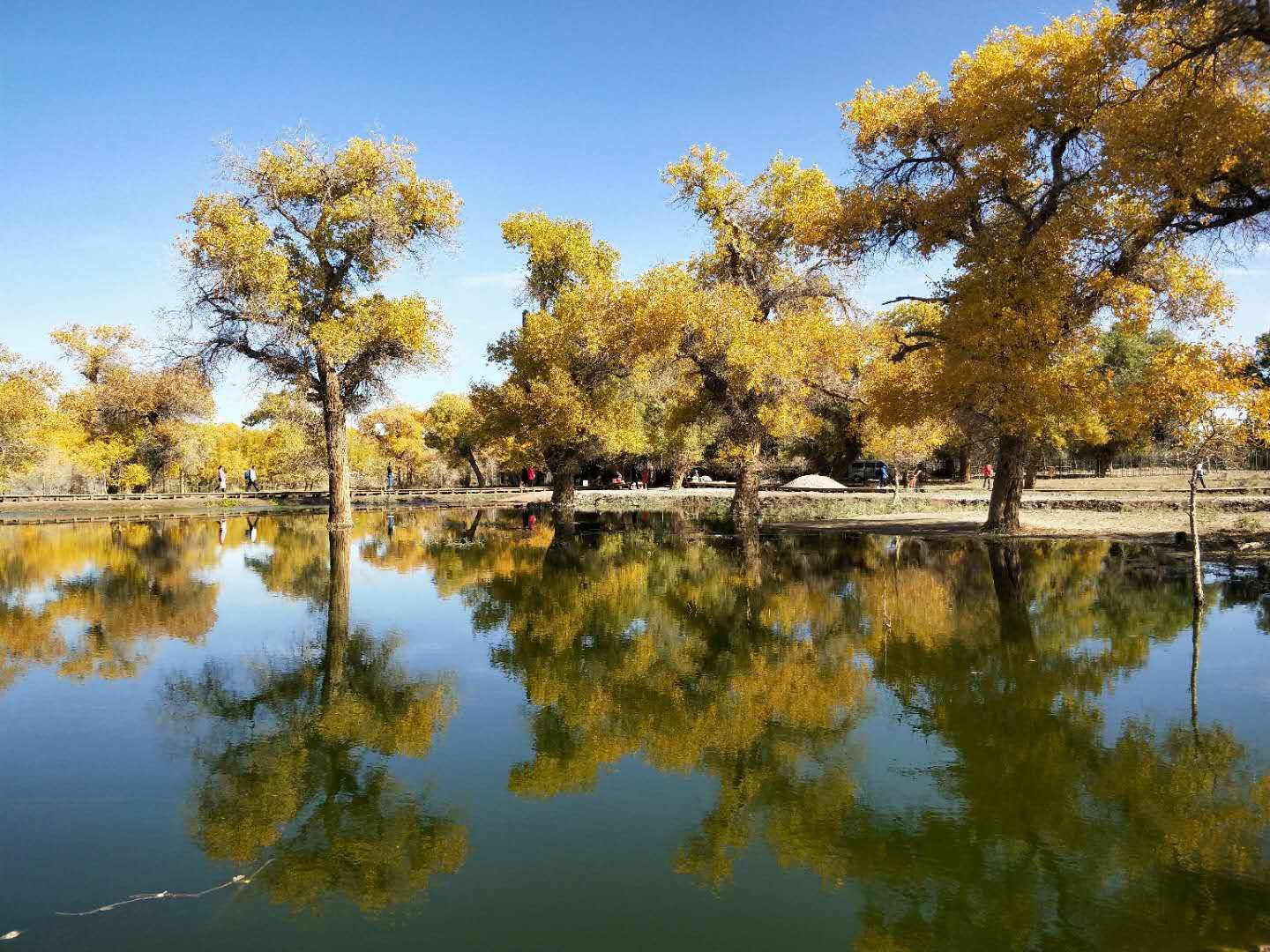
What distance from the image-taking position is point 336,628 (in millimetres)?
12539

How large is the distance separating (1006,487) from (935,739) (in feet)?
64.0

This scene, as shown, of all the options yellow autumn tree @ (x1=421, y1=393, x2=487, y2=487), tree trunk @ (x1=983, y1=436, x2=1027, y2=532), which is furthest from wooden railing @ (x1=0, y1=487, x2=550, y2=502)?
tree trunk @ (x1=983, y1=436, x2=1027, y2=532)

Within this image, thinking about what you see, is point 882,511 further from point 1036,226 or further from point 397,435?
point 397,435

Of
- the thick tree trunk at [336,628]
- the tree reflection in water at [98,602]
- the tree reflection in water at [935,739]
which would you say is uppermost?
the tree reflection in water at [98,602]

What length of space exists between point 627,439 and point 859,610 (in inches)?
1100

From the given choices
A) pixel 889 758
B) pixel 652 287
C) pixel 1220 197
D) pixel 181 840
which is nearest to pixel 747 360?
pixel 652 287

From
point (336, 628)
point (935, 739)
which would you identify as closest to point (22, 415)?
point (336, 628)

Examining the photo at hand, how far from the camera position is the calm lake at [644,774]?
4578 millimetres

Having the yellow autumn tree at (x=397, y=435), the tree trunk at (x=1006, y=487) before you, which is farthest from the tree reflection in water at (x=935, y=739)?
the yellow autumn tree at (x=397, y=435)

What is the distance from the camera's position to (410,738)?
7.54 metres

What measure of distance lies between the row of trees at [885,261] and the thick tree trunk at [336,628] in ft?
33.5

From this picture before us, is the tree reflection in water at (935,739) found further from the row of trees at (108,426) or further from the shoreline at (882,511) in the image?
the row of trees at (108,426)

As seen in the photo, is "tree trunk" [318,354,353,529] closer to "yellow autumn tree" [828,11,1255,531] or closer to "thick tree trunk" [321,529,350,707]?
"thick tree trunk" [321,529,350,707]

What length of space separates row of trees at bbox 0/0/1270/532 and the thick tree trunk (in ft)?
33.5
